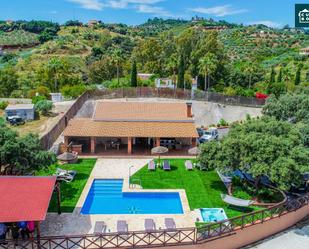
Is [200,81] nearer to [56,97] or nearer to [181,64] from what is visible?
[181,64]

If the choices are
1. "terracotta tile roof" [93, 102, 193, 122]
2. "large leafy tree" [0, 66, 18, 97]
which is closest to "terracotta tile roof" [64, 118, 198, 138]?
"terracotta tile roof" [93, 102, 193, 122]

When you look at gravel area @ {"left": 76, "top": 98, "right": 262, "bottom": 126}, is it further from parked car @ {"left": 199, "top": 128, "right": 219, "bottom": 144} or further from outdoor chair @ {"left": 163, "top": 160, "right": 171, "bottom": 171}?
outdoor chair @ {"left": 163, "top": 160, "right": 171, "bottom": 171}

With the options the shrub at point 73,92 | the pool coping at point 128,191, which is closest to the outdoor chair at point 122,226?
Result: the pool coping at point 128,191

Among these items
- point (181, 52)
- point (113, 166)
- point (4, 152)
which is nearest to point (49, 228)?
point (4, 152)

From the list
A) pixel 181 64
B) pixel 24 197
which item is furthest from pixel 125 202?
pixel 181 64

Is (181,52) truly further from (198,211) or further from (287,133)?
(198,211)

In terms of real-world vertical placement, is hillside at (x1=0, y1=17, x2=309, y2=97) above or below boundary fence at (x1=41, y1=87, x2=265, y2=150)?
above

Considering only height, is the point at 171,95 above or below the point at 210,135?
above

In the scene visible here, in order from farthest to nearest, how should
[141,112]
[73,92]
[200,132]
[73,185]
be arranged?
1. [73,92]
2. [200,132]
3. [141,112]
4. [73,185]
